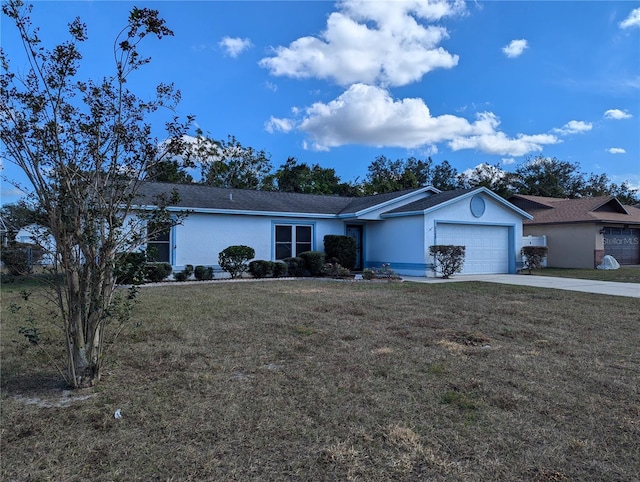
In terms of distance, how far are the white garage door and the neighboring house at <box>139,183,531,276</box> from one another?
1.6 inches

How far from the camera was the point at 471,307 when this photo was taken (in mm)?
8766

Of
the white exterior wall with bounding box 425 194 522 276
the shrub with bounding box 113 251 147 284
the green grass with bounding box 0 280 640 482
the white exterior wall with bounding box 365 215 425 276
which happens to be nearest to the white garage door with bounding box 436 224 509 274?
the white exterior wall with bounding box 425 194 522 276

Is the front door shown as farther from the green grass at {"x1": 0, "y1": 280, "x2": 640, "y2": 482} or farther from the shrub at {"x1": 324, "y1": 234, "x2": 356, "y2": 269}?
the green grass at {"x1": 0, "y1": 280, "x2": 640, "y2": 482}

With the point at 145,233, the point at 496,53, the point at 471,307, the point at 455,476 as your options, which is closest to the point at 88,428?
the point at 145,233

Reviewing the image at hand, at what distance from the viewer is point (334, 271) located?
15.6 meters

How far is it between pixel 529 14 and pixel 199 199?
12389 mm

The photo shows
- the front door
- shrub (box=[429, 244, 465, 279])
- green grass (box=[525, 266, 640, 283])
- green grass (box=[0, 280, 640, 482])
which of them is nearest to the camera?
green grass (box=[0, 280, 640, 482])

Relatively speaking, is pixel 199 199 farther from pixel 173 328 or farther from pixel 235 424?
pixel 235 424

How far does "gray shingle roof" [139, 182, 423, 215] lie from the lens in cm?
1555

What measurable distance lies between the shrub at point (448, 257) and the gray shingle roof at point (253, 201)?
138 inches

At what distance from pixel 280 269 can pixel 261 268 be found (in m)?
0.74

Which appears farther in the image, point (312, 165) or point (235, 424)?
point (312, 165)

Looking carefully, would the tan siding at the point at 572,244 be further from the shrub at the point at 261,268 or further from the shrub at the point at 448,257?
the shrub at the point at 261,268

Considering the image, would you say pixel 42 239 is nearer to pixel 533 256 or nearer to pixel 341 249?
pixel 341 249
